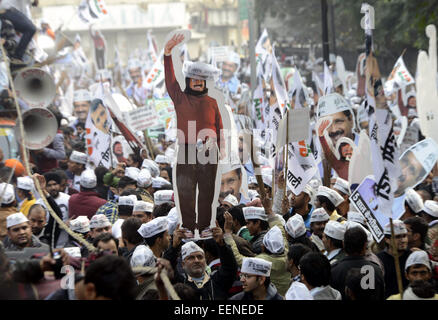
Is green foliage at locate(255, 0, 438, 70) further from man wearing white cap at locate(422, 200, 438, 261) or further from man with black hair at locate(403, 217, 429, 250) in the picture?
man with black hair at locate(403, 217, 429, 250)

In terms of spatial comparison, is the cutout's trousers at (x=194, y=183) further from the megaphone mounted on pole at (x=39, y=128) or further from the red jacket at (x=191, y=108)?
the megaphone mounted on pole at (x=39, y=128)

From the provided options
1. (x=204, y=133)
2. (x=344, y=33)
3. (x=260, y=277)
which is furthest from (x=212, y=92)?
(x=344, y=33)

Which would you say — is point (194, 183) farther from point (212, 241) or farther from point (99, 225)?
point (99, 225)

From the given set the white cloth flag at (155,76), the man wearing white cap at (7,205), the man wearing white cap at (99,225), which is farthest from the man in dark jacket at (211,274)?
the white cloth flag at (155,76)

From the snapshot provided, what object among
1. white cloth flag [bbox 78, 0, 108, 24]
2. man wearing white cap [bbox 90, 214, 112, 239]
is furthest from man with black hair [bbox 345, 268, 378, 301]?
white cloth flag [bbox 78, 0, 108, 24]

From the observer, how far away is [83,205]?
776cm

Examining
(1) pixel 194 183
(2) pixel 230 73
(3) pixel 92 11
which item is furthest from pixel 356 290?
(2) pixel 230 73

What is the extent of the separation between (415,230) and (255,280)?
5.51 ft

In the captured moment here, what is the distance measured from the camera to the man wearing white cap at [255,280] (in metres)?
4.73

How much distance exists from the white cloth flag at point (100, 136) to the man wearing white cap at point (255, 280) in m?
5.43

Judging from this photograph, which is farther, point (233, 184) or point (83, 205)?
point (233, 184)

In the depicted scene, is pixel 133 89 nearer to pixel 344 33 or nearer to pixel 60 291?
pixel 344 33

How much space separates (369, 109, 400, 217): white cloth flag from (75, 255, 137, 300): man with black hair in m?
2.27

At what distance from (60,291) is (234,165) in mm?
4153
